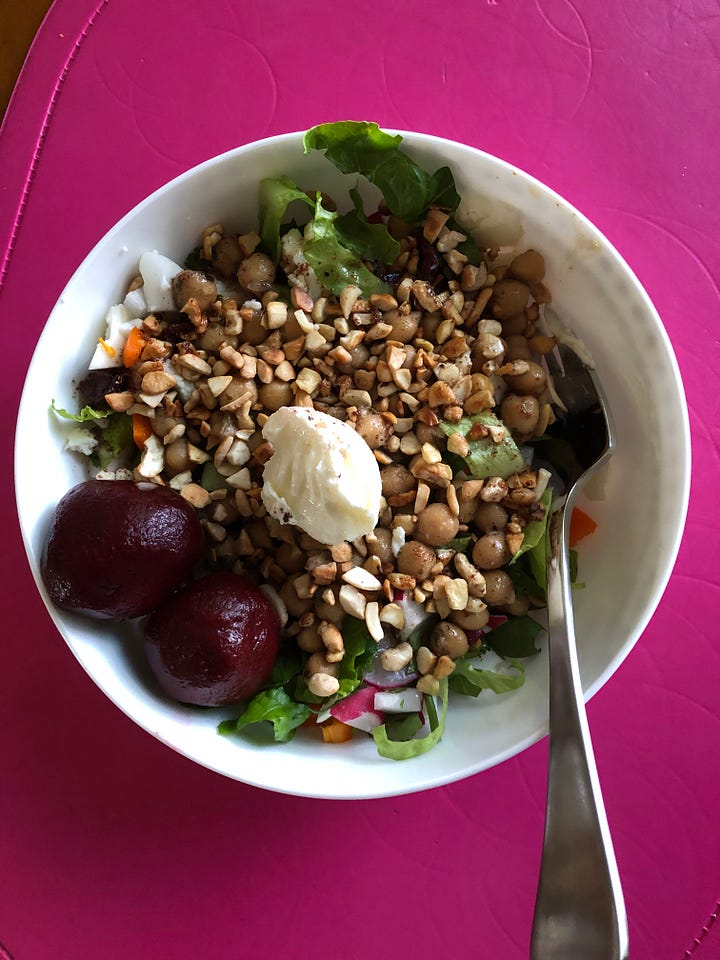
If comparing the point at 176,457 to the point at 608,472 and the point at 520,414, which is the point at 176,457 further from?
the point at 608,472

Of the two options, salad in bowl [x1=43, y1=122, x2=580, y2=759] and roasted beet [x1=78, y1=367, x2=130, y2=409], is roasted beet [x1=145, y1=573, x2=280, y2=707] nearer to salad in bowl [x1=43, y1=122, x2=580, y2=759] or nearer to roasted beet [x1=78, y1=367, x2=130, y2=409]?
salad in bowl [x1=43, y1=122, x2=580, y2=759]

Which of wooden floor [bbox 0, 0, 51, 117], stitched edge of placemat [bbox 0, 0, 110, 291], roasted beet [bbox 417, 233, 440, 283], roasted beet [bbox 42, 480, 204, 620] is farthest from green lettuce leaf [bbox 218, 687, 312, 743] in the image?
wooden floor [bbox 0, 0, 51, 117]

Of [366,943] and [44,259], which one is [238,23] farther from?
[366,943]

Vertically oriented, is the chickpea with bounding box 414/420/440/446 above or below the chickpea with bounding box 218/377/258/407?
above

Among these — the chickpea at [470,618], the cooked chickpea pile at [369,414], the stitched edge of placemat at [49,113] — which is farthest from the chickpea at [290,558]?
the stitched edge of placemat at [49,113]

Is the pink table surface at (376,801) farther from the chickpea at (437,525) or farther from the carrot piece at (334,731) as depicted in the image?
the chickpea at (437,525)

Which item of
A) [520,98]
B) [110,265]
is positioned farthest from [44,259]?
[520,98]
